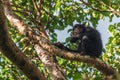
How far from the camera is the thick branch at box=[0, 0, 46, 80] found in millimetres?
2842

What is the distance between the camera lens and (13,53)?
9.48 feet

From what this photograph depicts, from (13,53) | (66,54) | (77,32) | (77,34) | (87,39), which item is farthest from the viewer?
(77,32)

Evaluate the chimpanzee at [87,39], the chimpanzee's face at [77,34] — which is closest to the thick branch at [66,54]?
the chimpanzee at [87,39]

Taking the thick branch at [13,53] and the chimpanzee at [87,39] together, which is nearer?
the thick branch at [13,53]

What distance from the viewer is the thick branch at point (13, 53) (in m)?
2.84

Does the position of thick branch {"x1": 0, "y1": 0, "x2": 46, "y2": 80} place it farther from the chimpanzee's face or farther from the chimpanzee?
the chimpanzee's face

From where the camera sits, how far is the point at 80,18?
8.77 m

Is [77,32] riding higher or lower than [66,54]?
lower

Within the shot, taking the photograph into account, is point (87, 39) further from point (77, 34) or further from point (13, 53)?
point (13, 53)

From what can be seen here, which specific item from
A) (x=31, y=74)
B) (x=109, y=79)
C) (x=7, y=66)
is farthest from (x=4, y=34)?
(x=7, y=66)

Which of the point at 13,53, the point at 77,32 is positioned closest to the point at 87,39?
the point at 77,32

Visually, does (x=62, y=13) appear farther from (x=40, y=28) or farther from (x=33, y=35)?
(x=33, y=35)

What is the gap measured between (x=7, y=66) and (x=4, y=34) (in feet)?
21.3

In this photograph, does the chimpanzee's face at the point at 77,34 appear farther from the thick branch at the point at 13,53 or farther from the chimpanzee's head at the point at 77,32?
the thick branch at the point at 13,53
